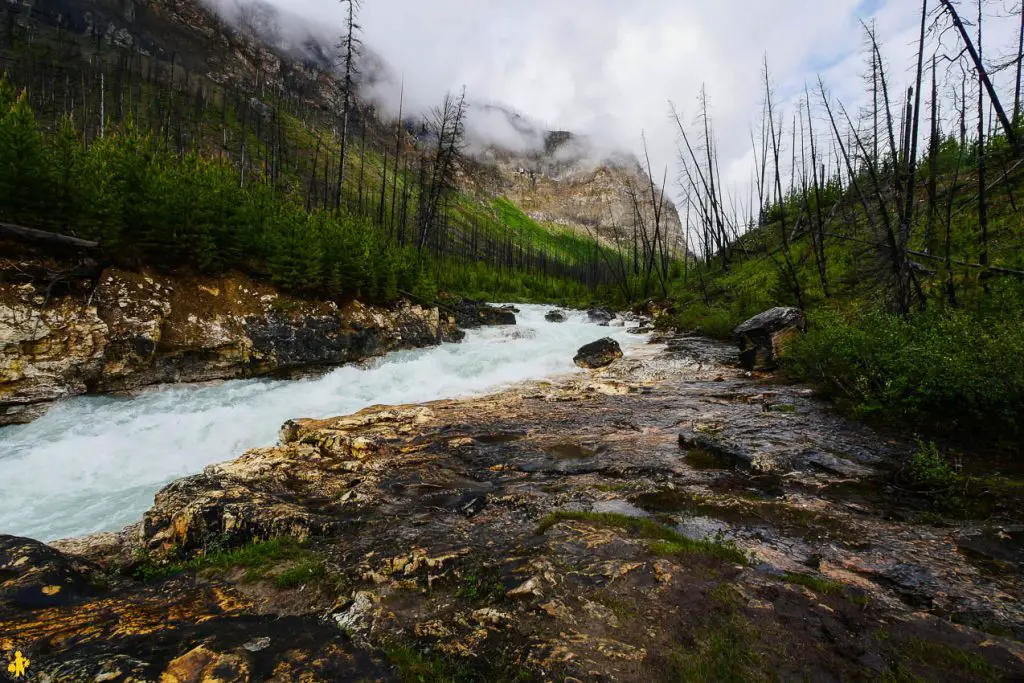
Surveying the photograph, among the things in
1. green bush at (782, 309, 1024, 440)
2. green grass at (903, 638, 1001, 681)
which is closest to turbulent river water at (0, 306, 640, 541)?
green grass at (903, 638, 1001, 681)

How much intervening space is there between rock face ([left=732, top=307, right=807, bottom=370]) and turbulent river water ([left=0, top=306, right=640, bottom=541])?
24.4 ft

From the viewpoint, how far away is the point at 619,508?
5.54m

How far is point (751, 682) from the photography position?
263 cm

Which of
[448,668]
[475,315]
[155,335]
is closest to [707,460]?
[448,668]

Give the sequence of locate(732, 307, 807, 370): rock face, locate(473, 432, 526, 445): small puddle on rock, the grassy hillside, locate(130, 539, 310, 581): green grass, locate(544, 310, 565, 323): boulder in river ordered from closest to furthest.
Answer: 1. locate(130, 539, 310, 581): green grass
2. the grassy hillside
3. locate(473, 432, 526, 445): small puddle on rock
4. locate(732, 307, 807, 370): rock face
5. locate(544, 310, 565, 323): boulder in river

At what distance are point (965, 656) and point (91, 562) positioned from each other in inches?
308

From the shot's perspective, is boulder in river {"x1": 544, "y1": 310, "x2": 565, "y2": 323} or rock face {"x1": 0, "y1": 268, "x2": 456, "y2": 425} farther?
boulder in river {"x1": 544, "y1": 310, "x2": 565, "y2": 323}

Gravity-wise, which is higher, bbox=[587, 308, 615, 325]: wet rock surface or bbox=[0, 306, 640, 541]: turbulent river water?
bbox=[587, 308, 615, 325]: wet rock surface

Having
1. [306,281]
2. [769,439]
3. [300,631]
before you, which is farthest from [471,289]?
[300,631]

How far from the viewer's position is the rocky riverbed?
283cm
